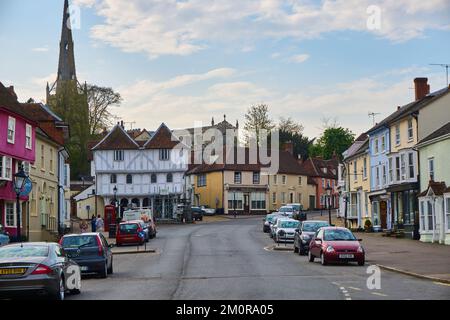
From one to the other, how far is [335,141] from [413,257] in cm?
9408

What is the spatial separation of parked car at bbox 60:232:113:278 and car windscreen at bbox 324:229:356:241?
8961 millimetres

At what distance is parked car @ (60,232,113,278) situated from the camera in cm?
2470

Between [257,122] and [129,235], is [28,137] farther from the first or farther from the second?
[257,122]

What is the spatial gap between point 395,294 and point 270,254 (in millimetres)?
18983

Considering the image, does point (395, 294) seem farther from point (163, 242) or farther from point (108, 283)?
point (163, 242)

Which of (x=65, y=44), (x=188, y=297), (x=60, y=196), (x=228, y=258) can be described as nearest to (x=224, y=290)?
(x=188, y=297)

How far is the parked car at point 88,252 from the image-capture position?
24.7m

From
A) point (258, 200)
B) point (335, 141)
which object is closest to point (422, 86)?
point (258, 200)

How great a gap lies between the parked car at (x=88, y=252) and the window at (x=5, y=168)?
18.2m

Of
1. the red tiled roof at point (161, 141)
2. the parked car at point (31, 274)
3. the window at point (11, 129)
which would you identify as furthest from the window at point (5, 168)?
the red tiled roof at point (161, 141)

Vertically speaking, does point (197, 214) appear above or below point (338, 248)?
above

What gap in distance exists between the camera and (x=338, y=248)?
2861cm

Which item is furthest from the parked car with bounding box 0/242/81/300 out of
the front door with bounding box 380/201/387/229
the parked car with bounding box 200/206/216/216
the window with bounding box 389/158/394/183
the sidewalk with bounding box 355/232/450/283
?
the parked car with bounding box 200/206/216/216

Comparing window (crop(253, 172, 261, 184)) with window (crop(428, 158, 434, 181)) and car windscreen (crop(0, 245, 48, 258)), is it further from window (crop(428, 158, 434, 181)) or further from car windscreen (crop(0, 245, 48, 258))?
car windscreen (crop(0, 245, 48, 258))
